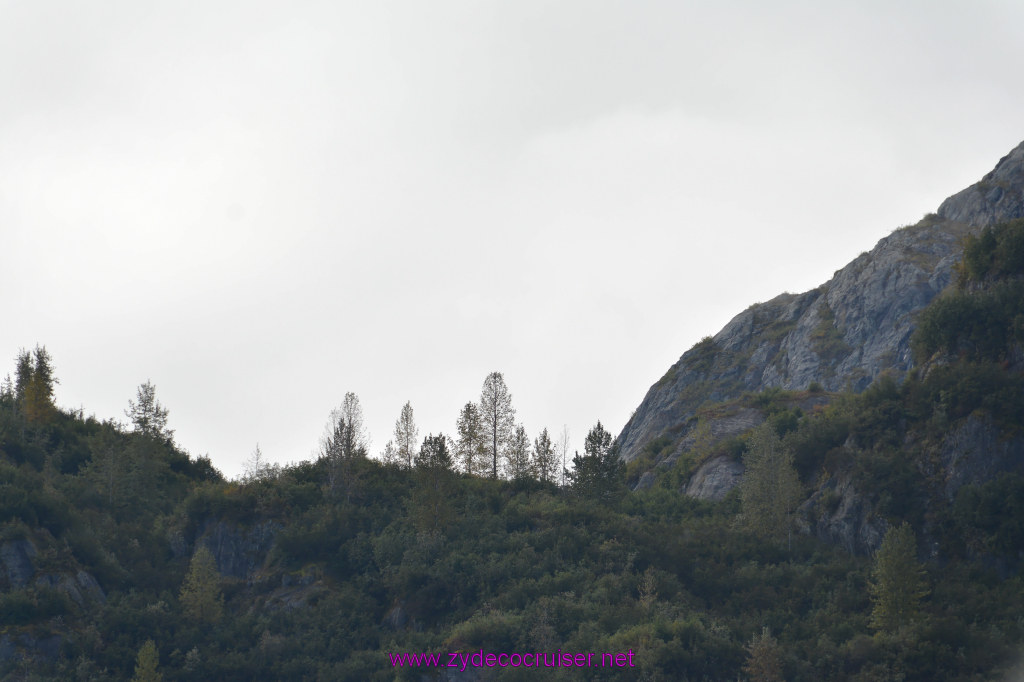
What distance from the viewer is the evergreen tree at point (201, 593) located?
6844cm

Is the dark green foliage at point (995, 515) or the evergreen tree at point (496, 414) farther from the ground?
the evergreen tree at point (496, 414)

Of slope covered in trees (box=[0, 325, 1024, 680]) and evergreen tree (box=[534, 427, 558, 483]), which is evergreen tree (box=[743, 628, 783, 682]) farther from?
evergreen tree (box=[534, 427, 558, 483])

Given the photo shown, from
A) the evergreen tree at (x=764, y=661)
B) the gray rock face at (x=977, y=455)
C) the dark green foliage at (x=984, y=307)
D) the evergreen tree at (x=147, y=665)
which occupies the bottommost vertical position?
the evergreen tree at (x=764, y=661)

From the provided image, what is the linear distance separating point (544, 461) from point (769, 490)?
26462 mm

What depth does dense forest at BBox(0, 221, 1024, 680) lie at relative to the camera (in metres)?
56.8

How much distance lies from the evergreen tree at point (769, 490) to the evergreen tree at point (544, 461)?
23.4 m

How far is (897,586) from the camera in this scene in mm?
55719

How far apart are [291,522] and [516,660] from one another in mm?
29229

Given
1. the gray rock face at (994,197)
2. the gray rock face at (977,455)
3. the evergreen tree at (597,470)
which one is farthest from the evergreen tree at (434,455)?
the gray rock face at (994,197)

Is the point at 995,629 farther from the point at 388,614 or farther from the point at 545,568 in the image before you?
the point at 388,614

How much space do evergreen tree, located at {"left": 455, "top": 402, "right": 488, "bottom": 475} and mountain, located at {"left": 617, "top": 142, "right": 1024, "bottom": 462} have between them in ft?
79.9

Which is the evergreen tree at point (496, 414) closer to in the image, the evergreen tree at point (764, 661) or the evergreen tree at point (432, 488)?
the evergreen tree at point (432, 488)

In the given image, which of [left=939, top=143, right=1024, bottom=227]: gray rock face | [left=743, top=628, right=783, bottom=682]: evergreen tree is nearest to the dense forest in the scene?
[left=743, top=628, right=783, bottom=682]: evergreen tree

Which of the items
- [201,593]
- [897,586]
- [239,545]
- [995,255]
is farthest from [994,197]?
[201,593]
